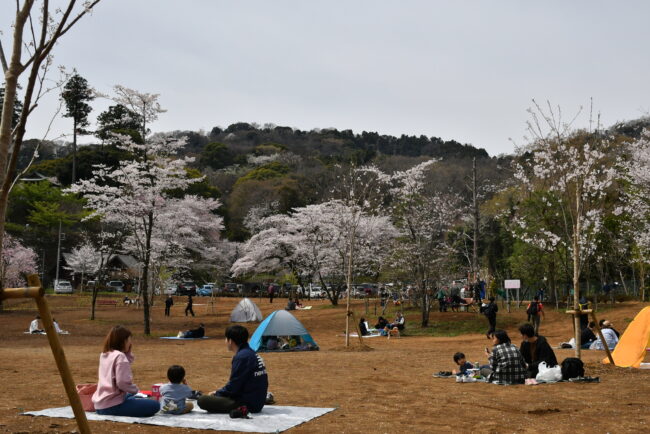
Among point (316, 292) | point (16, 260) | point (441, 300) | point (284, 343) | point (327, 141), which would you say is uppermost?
point (327, 141)

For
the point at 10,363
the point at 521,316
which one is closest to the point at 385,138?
the point at 521,316

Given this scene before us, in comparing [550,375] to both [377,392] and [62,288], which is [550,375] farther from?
[62,288]

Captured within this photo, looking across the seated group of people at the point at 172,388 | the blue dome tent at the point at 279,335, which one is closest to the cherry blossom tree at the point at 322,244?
the blue dome tent at the point at 279,335

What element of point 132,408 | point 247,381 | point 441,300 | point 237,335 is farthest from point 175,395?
point 441,300

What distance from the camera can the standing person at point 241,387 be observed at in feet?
23.9

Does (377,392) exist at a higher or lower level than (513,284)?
lower

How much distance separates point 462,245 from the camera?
48.7 m

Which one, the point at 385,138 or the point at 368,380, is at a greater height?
the point at 385,138

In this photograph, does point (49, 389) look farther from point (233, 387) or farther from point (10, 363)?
point (10, 363)

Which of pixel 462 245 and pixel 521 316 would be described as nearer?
pixel 521 316

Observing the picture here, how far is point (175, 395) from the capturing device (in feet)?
24.5

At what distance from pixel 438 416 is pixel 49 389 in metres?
6.30

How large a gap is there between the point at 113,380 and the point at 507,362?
20.9 ft

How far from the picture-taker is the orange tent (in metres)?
12.3
